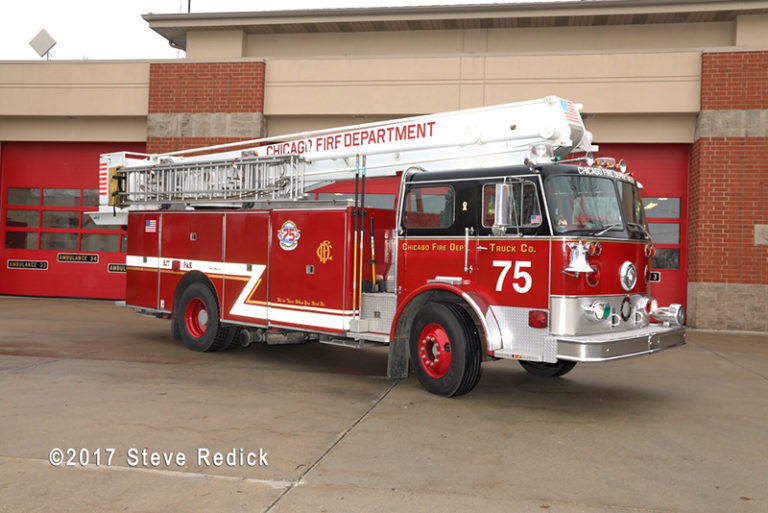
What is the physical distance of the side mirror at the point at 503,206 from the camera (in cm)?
655

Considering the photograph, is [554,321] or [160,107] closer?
[554,321]

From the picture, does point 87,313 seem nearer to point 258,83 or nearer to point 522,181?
point 258,83

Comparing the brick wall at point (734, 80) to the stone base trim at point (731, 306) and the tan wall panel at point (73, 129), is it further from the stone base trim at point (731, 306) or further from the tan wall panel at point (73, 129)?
the tan wall panel at point (73, 129)

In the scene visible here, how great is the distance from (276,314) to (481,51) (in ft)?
32.9

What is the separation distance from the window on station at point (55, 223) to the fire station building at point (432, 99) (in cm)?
4

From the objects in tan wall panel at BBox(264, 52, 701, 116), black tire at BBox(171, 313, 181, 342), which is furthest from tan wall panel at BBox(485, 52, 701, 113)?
black tire at BBox(171, 313, 181, 342)

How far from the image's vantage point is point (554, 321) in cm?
634

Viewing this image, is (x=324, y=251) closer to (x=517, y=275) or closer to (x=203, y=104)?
(x=517, y=275)

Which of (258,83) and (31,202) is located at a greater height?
(258,83)

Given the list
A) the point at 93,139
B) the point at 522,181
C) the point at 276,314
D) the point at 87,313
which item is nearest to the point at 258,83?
the point at 93,139

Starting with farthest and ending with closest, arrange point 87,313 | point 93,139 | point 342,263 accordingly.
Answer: point 93,139, point 87,313, point 342,263

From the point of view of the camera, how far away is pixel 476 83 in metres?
15.4

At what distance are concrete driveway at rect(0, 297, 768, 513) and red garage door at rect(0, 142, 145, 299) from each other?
8954mm

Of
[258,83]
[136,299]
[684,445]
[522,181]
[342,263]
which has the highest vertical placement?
[258,83]
